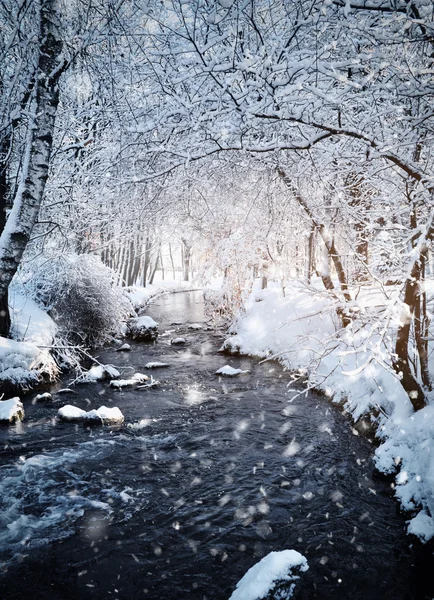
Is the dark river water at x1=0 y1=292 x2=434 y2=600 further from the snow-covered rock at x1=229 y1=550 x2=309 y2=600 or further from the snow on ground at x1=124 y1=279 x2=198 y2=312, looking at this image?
the snow on ground at x1=124 y1=279 x2=198 y2=312

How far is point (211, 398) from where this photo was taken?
9.84 m

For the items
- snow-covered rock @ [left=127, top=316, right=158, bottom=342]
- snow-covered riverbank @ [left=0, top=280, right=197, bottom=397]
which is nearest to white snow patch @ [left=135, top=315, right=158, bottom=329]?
snow-covered rock @ [left=127, top=316, right=158, bottom=342]

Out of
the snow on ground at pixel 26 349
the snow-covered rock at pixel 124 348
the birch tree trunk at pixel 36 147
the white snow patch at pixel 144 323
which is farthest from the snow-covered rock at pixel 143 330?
the birch tree trunk at pixel 36 147

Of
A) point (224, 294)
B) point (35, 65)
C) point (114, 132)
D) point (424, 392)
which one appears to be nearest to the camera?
point (35, 65)

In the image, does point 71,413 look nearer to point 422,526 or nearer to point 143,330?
point 422,526

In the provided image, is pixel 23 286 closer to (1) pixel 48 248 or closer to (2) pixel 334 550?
(1) pixel 48 248

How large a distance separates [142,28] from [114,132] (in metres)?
1.23

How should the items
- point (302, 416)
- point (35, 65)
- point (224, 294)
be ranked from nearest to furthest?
point (35, 65) → point (302, 416) → point (224, 294)

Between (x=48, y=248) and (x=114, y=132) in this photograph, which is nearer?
(x=114, y=132)

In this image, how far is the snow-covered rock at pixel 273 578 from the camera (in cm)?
365

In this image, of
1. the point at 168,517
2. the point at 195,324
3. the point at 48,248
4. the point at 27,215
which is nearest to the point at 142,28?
the point at 27,215

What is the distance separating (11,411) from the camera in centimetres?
811

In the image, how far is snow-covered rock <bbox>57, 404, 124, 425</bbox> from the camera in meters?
8.18

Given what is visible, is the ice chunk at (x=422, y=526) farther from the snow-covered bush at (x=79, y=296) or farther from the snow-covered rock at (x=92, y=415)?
the snow-covered bush at (x=79, y=296)
